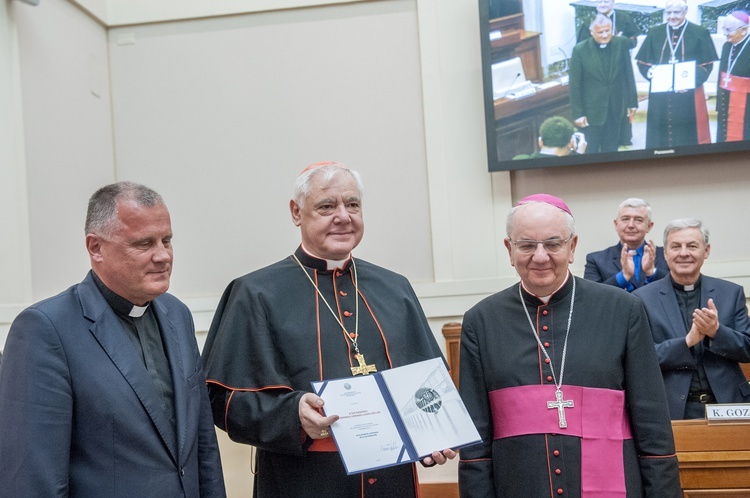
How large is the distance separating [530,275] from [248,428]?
109 centimetres

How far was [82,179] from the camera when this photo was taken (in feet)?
22.4

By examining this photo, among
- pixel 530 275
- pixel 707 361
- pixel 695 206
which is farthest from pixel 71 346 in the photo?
pixel 695 206

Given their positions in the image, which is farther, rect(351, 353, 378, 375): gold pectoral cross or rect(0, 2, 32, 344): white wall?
rect(0, 2, 32, 344): white wall

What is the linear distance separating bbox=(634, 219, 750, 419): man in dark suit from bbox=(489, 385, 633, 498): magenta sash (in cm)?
189

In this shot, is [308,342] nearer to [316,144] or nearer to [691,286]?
[691,286]

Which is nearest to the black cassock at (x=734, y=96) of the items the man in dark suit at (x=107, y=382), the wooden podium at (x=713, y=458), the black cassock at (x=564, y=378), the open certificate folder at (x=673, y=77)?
the open certificate folder at (x=673, y=77)

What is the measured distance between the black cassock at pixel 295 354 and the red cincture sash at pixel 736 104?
4472 millimetres

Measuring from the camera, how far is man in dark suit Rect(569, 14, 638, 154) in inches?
259

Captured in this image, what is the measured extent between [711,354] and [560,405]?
2.20 meters

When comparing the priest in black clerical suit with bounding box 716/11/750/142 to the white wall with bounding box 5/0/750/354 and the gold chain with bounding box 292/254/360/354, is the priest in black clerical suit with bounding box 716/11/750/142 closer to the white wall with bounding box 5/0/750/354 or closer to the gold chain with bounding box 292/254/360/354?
the white wall with bounding box 5/0/750/354

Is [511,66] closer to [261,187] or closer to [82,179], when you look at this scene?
[261,187]

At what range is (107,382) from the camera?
7.14 feet

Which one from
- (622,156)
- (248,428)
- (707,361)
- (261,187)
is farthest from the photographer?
(261,187)

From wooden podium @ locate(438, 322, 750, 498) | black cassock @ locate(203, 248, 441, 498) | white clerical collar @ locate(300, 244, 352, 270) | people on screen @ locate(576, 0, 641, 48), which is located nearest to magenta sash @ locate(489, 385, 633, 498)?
black cassock @ locate(203, 248, 441, 498)
